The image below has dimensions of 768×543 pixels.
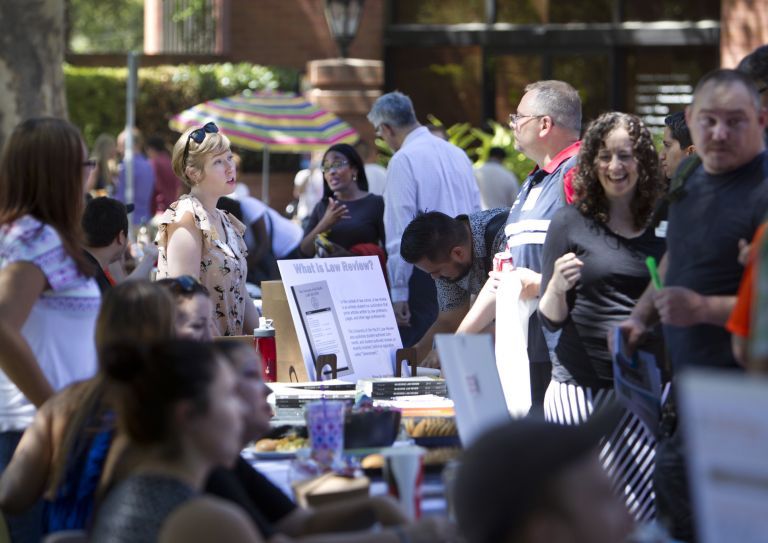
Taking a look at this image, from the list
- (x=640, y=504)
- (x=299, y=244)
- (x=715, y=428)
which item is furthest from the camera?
(x=299, y=244)

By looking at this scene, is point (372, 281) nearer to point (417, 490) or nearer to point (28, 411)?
point (28, 411)

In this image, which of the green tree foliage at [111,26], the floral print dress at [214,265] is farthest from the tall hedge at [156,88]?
the green tree foliage at [111,26]

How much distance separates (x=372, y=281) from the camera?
5.49 metres

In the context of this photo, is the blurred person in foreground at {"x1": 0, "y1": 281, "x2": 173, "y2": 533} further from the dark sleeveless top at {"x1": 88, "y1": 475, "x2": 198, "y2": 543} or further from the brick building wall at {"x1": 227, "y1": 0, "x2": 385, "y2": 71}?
the brick building wall at {"x1": 227, "y1": 0, "x2": 385, "y2": 71}

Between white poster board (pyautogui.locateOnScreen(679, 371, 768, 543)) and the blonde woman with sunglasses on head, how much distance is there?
3.61 meters

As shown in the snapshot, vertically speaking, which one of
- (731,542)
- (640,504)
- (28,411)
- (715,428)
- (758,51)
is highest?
(758,51)

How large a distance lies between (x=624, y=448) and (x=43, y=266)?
2043 millimetres

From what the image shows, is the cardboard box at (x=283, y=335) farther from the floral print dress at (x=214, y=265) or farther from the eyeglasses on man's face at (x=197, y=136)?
the eyeglasses on man's face at (x=197, y=136)

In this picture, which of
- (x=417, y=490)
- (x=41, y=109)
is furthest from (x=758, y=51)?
(x=41, y=109)

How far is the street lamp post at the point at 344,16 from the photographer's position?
14883 mm

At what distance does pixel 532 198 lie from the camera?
548 cm

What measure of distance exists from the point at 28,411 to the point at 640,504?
2010mm

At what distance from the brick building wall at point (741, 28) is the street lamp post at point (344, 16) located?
4.60 m

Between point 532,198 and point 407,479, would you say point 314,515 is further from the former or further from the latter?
point 532,198
